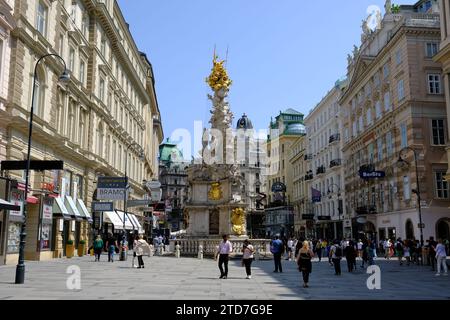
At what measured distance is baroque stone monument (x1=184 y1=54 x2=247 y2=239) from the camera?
3872cm

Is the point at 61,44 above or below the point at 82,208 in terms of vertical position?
above

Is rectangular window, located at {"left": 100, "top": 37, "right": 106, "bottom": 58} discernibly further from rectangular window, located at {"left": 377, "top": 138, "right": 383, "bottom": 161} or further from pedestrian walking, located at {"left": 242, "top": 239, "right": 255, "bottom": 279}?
pedestrian walking, located at {"left": 242, "top": 239, "right": 255, "bottom": 279}

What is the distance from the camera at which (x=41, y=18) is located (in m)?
30.7

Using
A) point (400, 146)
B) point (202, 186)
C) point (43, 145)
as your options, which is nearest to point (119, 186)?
point (43, 145)

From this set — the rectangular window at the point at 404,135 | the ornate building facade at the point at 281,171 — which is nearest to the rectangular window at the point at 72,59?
the rectangular window at the point at 404,135

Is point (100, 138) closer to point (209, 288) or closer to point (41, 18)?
point (41, 18)

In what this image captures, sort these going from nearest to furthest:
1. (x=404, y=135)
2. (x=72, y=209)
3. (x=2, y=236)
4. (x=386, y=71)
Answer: (x=2, y=236) → (x=72, y=209) → (x=404, y=135) → (x=386, y=71)

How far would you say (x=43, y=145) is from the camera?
30.9 metres

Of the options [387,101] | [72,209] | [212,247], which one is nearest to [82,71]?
[72,209]

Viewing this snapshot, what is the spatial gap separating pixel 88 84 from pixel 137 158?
25.8 meters

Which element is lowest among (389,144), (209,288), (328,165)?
(209,288)

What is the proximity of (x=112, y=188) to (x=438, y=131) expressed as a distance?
98.7 ft

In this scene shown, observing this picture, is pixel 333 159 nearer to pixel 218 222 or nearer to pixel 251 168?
pixel 218 222

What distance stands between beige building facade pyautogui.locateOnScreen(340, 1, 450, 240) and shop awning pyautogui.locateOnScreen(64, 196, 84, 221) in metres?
22.3
